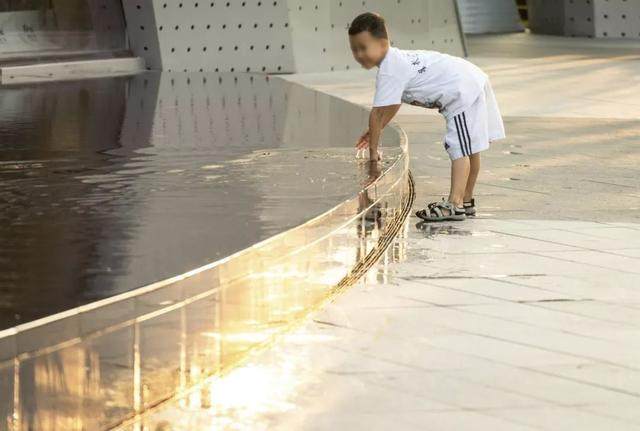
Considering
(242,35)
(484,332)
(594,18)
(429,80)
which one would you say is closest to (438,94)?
(429,80)

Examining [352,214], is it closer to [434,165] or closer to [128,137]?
[434,165]

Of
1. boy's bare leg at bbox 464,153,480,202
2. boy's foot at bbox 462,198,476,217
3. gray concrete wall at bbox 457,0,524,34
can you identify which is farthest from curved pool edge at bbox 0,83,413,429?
gray concrete wall at bbox 457,0,524,34

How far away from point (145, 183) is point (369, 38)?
52.1 inches

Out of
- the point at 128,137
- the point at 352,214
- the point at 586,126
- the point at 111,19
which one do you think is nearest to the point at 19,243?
the point at 352,214

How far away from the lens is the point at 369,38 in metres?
5.83

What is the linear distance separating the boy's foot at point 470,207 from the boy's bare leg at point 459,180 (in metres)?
0.06

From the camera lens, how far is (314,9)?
52.6ft

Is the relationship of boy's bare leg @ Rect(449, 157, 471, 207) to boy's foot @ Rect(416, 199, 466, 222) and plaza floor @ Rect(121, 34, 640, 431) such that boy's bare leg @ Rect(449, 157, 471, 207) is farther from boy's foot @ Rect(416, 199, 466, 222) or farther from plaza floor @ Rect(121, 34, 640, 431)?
plaza floor @ Rect(121, 34, 640, 431)

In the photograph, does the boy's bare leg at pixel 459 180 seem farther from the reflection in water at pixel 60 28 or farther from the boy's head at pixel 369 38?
the reflection in water at pixel 60 28

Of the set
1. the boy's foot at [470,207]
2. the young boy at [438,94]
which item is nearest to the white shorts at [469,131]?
the young boy at [438,94]

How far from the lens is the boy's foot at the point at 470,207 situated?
6.15m

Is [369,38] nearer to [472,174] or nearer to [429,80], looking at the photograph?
[429,80]

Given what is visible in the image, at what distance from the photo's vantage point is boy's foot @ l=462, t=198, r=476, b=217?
6148mm

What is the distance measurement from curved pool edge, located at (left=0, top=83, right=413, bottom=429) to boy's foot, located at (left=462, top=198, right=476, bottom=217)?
1.12 m
